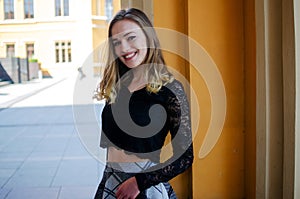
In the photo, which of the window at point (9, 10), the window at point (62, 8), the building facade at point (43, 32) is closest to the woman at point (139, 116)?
the building facade at point (43, 32)

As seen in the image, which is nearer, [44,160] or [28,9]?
[44,160]

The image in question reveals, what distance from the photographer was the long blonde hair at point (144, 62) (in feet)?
3.70

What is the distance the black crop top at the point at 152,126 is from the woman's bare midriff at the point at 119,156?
1 cm

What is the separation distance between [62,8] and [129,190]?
76.5 ft

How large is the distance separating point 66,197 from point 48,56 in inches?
852

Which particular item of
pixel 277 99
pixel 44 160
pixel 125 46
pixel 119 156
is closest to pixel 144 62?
pixel 125 46

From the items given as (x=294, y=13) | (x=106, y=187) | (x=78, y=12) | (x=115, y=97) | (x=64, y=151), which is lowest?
(x=64, y=151)

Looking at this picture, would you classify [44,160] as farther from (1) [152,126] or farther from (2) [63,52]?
(2) [63,52]

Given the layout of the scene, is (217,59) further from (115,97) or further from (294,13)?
(115,97)

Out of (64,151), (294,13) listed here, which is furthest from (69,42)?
(294,13)

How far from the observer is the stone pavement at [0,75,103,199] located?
3.16m

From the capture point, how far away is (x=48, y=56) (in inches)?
925

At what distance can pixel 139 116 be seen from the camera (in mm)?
1155

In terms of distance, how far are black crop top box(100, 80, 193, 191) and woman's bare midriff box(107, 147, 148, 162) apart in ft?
0.04
